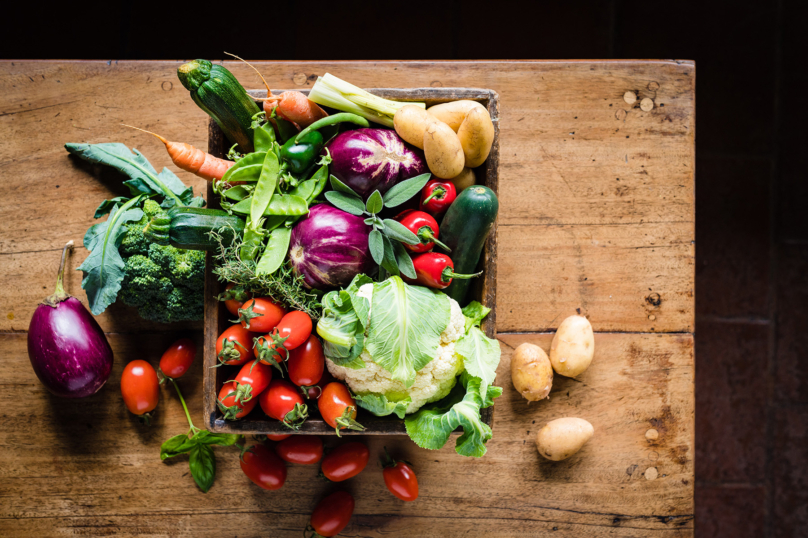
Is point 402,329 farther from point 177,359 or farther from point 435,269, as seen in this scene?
point 177,359

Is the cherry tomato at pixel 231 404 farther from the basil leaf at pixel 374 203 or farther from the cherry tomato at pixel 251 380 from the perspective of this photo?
the basil leaf at pixel 374 203

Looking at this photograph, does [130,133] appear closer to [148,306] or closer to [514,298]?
[148,306]

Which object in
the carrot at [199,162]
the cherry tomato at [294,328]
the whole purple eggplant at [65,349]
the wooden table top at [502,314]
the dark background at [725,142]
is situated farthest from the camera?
the dark background at [725,142]

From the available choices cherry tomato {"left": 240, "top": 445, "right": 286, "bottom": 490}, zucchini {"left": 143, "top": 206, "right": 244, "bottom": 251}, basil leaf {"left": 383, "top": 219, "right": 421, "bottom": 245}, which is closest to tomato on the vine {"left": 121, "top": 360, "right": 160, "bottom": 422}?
cherry tomato {"left": 240, "top": 445, "right": 286, "bottom": 490}

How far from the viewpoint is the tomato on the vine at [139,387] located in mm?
1241

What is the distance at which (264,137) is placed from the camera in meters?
1.08

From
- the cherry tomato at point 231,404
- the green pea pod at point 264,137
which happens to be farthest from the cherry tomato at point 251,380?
the green pea pod at point 264,137

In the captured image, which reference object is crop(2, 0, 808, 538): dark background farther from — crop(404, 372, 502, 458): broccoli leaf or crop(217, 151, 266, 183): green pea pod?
crop(404, 372, 502, 458): broccoli leaf

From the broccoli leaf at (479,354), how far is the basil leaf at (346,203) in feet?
1.10

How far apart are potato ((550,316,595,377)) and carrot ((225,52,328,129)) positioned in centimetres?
78

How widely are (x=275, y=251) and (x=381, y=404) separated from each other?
1.21ft

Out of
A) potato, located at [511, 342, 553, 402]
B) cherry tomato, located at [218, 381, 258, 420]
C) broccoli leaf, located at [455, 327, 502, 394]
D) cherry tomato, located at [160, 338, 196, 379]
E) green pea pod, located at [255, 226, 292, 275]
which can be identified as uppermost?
green pea pod, located at [255, 226, 292, 275]

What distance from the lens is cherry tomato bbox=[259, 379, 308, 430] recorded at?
102 cm

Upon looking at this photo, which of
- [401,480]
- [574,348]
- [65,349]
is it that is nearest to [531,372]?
[574,348]
